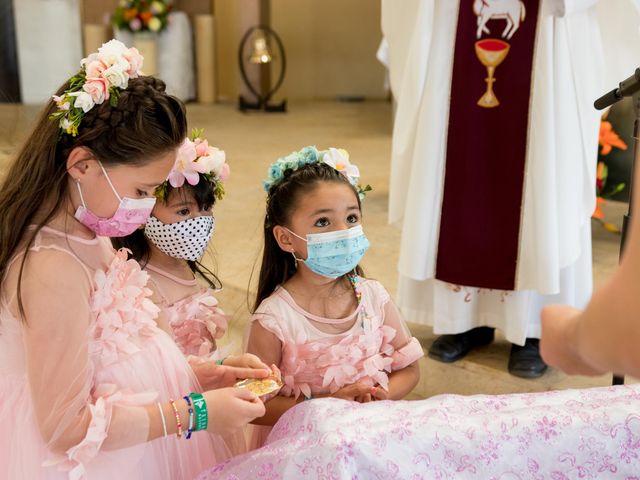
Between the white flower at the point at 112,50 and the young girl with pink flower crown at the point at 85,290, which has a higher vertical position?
the white flower at the point at 112,50

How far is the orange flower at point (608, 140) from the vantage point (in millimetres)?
4945

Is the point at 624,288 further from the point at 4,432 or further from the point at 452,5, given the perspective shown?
the point at 452,5

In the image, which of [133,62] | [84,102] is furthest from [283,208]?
[84,102]

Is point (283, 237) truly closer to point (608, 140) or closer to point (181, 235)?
point (181, 235)

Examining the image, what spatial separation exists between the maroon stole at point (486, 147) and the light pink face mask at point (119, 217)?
1710 millimetres

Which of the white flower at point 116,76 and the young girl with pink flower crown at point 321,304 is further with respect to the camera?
the young girl with pink flower crown at point 321,304

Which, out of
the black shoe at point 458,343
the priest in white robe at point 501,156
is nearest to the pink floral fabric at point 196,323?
the priest in white robe at point 501,156

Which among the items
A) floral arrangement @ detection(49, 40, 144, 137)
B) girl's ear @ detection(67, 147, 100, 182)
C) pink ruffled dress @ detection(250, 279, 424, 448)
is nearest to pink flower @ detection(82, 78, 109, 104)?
floral arrangement @ detection(49, 40, 144, 137)

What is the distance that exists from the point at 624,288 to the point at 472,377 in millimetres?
2503

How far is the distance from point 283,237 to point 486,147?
3.78 ft

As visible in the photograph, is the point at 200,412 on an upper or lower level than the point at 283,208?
lower

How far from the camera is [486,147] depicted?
3.22m

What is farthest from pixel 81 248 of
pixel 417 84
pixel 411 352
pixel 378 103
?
pixel 378 103

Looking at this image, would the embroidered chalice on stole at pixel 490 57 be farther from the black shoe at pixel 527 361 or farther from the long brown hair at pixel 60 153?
the long brown hair at pixel 60 153
